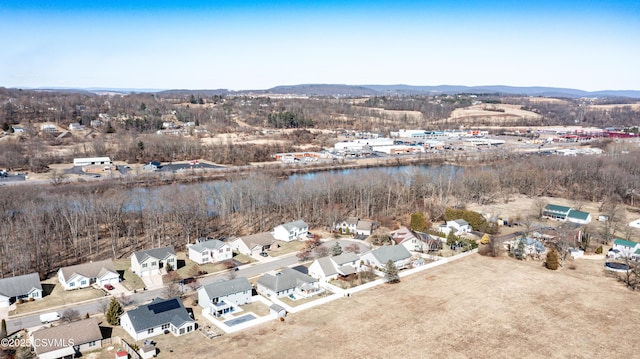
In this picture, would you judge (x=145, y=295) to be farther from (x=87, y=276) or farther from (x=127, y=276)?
(x=87, y=276)

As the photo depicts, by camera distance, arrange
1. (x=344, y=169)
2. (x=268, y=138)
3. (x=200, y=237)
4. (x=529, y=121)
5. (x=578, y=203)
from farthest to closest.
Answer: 1. (x=529, y=121)
2. (x=268, y=138)
3. (x=344, y=169)
4. (x=578, y=203)
5. (x=200, y=237)

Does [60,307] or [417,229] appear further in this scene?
[417,229]

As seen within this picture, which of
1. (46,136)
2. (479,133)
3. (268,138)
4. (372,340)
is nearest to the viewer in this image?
(372,340)

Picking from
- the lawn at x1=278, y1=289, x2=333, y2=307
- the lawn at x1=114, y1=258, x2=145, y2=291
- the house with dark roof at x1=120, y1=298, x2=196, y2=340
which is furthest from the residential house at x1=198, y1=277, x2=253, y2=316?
the lawn at x1=114, y1=258, x2=145, y2=291

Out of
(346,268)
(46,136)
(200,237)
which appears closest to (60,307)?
(200,237)

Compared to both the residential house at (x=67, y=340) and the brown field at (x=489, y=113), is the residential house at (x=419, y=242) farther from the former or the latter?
the brown field at (x=489, y=113)

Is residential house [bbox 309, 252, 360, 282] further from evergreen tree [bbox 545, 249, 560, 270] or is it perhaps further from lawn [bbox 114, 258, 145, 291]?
evergreen tree [bbox 545, 249, 560, 270]

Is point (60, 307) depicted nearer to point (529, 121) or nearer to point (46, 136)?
point (46, 136)
